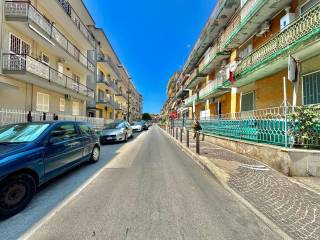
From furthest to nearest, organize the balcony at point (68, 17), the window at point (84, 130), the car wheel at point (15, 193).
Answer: the balcony at point (68, 17)
the window at point (84, 130)
the car wheel at point (15, 193)

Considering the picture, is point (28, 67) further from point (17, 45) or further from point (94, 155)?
point (94, 155)

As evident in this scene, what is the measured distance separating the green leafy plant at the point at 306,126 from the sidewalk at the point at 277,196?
4.36 ft

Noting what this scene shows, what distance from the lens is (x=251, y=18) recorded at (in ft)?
38.5

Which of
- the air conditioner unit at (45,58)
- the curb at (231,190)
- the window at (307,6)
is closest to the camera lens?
the curb at (231,190)

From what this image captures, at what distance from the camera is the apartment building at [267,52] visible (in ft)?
25.7

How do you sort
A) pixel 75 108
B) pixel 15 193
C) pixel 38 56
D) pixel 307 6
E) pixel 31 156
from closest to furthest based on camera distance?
1. pixel 15 193
2. pixel 31 156
3. pixel 307 6
4. pixel 38 56
5. pixel 75 108

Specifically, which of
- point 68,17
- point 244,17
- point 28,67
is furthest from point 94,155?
point 68,17

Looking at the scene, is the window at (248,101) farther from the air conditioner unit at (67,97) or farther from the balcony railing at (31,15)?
the air conditioner unit at (67,97)

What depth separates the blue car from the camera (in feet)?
11.2

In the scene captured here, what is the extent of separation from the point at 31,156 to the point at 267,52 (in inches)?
462

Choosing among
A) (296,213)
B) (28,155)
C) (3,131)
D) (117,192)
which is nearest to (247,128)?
(296,213)

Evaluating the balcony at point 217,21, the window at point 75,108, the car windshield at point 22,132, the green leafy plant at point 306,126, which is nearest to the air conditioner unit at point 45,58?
the window at point 75,108

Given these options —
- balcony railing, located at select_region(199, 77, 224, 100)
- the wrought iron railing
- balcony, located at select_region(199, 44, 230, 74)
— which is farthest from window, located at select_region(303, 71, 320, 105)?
balcony, located at select_region(199, 44, 230, 74)

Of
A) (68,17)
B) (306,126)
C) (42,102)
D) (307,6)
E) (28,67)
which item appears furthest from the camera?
(68,17)
